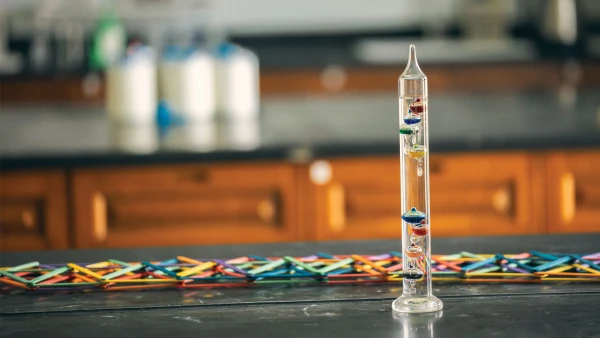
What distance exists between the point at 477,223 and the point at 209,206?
2.12 ft

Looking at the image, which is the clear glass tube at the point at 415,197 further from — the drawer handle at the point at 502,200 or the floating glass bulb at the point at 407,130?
the drawer handle at the point at 502,200

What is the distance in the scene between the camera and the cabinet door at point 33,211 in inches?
90.7

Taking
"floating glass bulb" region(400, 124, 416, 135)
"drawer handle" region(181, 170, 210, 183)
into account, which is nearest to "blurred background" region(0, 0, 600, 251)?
"drawer handle" region(181, 170, 210, 183)

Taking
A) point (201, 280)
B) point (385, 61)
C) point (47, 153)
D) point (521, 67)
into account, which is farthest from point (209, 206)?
point (521, 67)

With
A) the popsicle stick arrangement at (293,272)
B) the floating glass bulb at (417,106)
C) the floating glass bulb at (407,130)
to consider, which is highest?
the floating glass bulb at (417,106)

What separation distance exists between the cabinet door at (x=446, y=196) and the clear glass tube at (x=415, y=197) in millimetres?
1323

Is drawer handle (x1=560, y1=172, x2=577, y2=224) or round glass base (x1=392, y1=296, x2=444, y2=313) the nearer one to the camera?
round glass base (x1=392, y1=296, x2=444, y2=313)

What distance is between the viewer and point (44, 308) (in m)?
1.05

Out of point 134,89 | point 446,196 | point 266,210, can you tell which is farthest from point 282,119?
point 446,196

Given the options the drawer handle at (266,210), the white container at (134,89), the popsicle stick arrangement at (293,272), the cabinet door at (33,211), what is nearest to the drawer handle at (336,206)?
the drawer handle at (266,210)

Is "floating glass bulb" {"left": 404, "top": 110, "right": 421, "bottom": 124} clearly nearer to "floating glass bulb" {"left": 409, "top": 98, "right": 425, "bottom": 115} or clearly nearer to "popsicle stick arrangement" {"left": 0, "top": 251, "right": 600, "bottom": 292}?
"floating glass bulb" {"left": 409, "top": 98, "right": 425, "bottom": 115}

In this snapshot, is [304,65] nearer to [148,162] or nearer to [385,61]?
[385,61]

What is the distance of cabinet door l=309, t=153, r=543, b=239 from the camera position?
2.32 m

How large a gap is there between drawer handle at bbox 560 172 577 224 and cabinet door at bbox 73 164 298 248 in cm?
65
